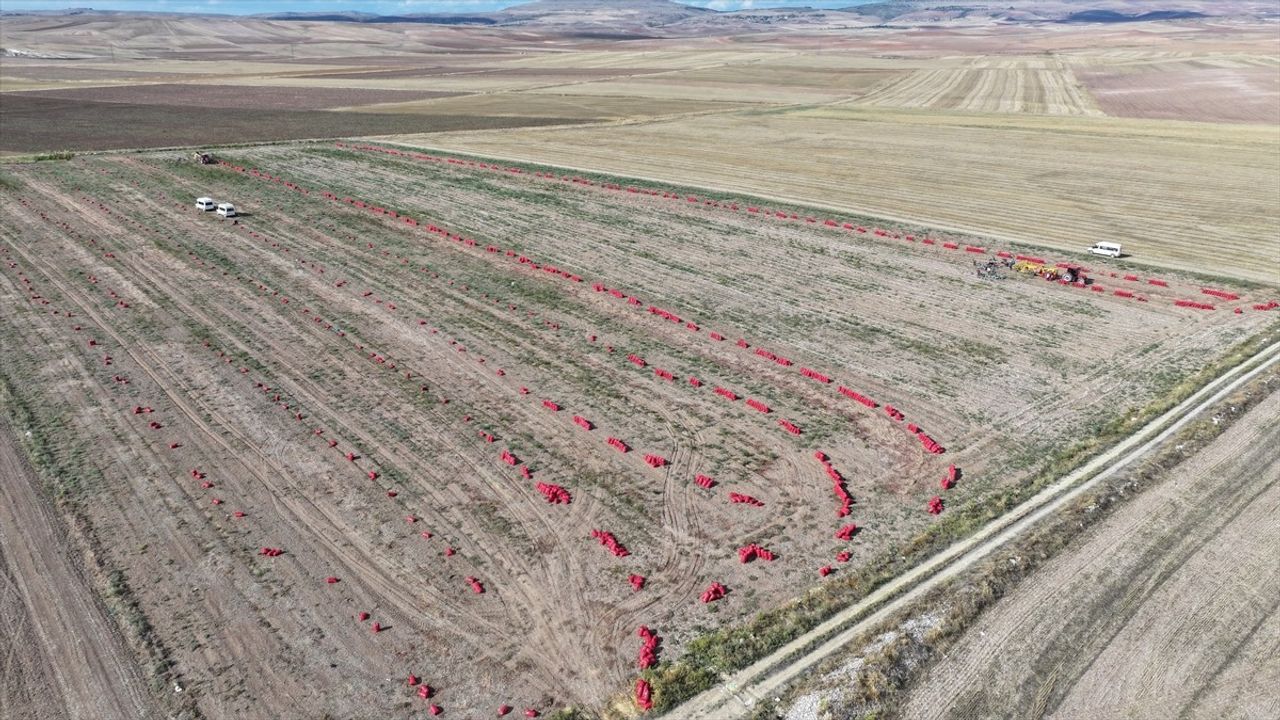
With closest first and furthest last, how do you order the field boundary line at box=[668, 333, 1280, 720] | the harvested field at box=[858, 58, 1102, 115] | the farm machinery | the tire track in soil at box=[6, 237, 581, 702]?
1. the field boundary line at box=[668, 333, 1280, 720]
2. the tire track in soil at box=[6, 237, 581, 702]
3. the farm machinery
4. the harvested field at box=[858, 58, 1102, 115]

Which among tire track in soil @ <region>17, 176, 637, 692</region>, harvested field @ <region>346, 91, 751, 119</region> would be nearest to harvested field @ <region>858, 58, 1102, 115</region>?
harvested field @ <region>346, 91, 751, 119</region>

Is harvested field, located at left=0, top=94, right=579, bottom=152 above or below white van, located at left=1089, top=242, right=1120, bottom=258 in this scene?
above

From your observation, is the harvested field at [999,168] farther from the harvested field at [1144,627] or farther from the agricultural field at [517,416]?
the harvested field at [1144,627]

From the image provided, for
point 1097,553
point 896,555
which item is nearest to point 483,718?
point 896,555

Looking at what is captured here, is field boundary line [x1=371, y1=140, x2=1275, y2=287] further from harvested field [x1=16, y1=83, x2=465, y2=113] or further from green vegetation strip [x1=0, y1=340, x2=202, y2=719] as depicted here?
green vegetation strip [x1=0, y1=340, x2=202, y2=719]

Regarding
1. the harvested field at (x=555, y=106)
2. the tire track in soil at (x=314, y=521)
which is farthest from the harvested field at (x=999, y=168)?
the tire track in soil at (x=314, y=521)

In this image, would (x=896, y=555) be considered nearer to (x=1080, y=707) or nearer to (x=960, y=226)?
(x=1080, y=707)
